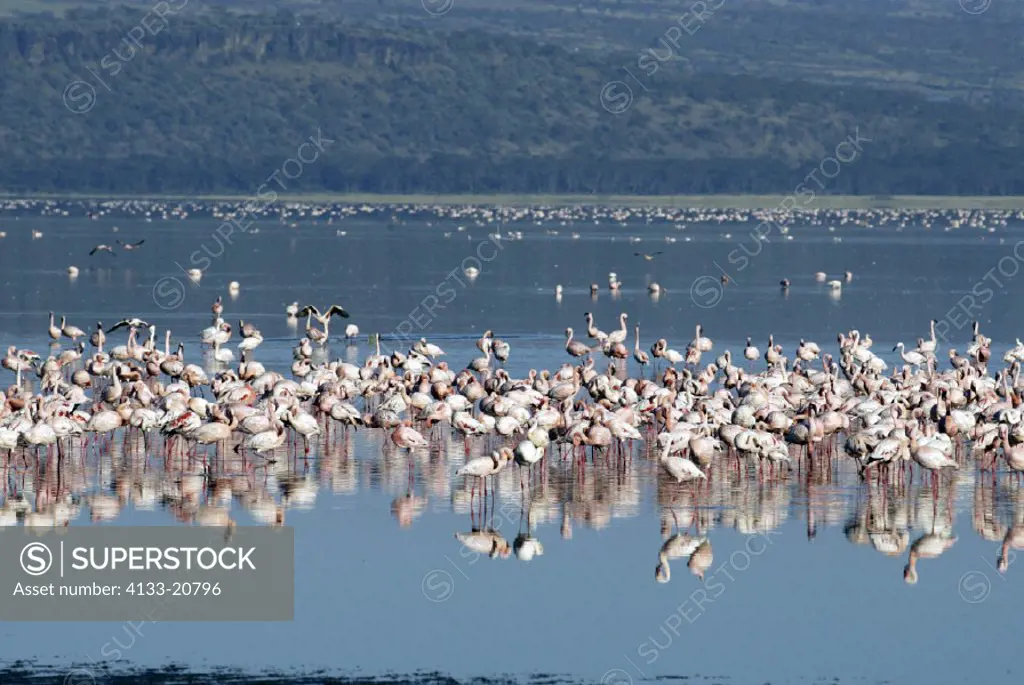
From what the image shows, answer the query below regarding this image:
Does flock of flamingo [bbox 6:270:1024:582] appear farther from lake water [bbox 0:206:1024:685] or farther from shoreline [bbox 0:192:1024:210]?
shoreline [bbox 0:192:1024:210]

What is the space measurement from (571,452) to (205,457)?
4452mm

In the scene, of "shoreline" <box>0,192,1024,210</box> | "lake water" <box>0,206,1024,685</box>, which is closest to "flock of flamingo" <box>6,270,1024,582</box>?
"lake water" <box>0,206,1024,685</box>

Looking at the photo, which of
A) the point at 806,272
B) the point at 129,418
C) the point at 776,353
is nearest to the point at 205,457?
the point at 129,418

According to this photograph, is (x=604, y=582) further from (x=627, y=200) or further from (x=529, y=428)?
(x=627, y=200)

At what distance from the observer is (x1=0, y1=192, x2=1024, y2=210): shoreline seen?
568 ft

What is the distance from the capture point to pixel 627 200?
18300 cm

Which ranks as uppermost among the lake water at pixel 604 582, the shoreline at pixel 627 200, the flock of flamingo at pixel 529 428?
the shoreline at pixel 627 200

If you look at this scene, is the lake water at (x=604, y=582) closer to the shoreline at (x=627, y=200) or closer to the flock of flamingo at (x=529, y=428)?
the flock of flamingo at (x=529, y=428)

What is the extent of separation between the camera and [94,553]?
695 inches

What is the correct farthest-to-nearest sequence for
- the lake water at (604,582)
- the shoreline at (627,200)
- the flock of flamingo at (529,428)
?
the shoreline at (627,200)
the flock of flamingo at (529,428)
the lake water at (604,582)

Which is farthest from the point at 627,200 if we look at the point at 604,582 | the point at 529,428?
the point at 604,582

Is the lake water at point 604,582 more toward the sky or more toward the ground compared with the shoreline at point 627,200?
more toward the ground

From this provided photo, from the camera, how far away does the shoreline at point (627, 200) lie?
6821 inches

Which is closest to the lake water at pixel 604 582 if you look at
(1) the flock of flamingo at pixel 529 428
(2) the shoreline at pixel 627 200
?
(1) the flock of flamingo at pixel 529 428
